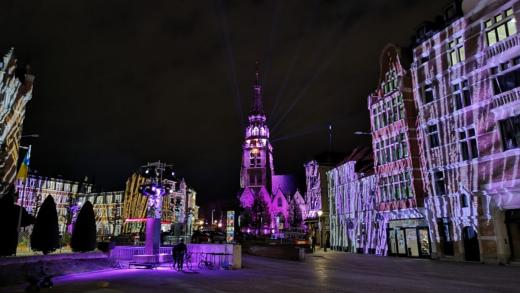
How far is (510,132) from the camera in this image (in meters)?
27.2

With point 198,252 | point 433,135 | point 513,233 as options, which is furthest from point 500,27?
point 198,252

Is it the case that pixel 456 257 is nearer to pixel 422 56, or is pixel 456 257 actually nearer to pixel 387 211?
pixel 387 211

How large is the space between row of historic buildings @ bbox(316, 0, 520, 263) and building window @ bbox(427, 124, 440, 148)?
8 centimetres

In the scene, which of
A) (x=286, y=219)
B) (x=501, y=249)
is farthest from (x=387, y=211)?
(x=286, y=219)

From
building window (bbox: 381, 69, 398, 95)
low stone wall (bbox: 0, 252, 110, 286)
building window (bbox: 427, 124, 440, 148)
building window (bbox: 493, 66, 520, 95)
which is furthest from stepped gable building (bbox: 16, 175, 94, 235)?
building window (bbox: 493, 66, 520, 95)

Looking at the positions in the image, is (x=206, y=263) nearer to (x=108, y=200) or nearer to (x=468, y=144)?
(x=468, y=144)

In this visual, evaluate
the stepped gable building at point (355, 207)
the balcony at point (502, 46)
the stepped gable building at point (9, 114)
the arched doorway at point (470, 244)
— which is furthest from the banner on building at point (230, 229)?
the stepped gable building at point (9, 114)

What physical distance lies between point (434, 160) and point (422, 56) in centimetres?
907

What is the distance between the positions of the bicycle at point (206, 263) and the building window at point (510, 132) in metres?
20.8

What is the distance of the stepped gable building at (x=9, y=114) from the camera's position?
45656mm

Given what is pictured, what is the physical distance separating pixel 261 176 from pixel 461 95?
8431 centimetres

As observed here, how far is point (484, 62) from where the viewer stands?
29328 millimetres

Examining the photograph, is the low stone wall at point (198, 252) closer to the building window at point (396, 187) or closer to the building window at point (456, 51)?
the building window at point (396, 187)

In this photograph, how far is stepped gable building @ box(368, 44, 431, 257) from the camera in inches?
1401
